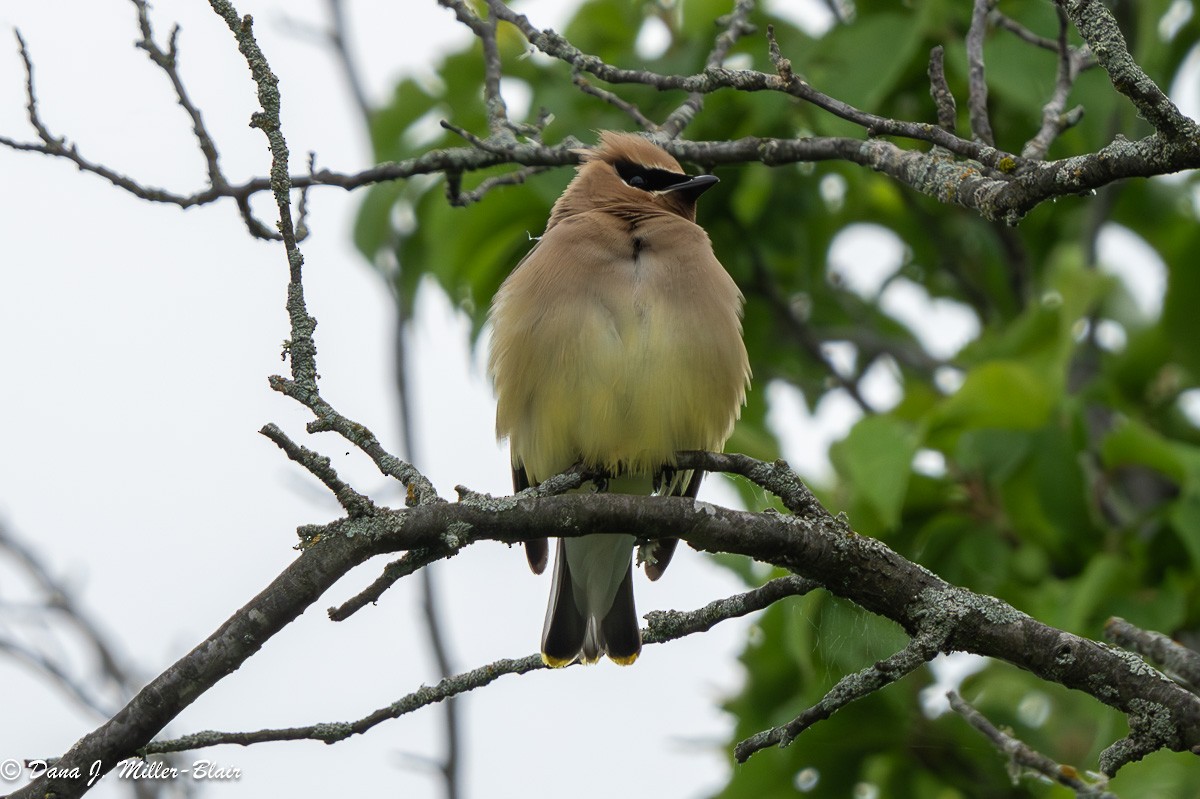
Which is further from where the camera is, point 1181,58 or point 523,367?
point 1181,58

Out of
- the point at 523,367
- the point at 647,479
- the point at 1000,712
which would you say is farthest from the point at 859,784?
the point at 523,367

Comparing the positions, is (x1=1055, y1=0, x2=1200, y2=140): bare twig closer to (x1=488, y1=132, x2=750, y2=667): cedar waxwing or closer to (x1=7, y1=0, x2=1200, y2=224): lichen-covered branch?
(x1=7, y1=0, x2=1200, y2=224): lichen-covered branch

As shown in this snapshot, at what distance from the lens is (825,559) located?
321 cm

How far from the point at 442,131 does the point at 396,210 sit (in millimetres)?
452

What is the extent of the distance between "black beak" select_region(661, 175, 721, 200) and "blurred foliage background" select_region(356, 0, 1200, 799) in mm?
431

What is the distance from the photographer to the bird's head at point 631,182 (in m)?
5.48

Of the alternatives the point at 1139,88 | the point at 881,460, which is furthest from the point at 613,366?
the point at 1139,88

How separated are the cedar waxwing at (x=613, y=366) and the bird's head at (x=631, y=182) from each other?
0.9 inches

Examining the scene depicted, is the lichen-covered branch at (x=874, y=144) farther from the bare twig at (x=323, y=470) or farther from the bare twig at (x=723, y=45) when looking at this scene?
the bare twig at (x=323, y=470)

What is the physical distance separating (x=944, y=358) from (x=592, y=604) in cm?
282

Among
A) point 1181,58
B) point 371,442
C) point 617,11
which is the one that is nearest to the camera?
point 371,442

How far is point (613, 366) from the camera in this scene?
4.75 metres

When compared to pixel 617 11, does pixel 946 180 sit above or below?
below

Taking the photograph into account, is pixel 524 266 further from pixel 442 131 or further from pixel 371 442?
pixel 371 442
